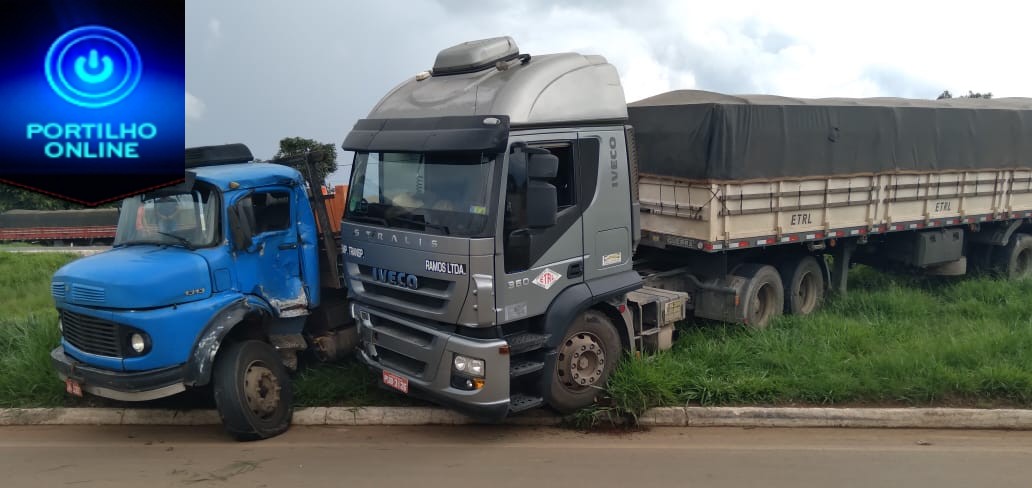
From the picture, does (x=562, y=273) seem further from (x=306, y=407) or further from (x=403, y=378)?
(x=306, y=407)

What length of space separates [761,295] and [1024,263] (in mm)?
6363

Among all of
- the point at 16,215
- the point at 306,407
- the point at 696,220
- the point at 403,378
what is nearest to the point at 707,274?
the point at 696,220

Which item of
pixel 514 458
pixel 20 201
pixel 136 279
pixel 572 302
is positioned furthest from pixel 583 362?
pixel 20 201

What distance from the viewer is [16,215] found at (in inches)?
947

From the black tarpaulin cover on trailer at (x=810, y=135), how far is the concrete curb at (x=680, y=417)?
108 inches

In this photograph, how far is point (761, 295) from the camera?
8.74 m

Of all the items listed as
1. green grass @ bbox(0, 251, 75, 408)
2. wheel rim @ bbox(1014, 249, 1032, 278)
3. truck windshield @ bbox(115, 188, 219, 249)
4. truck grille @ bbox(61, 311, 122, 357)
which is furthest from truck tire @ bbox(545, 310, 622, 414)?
wheel rim @ bbox(1014, 249, 1032, 278)

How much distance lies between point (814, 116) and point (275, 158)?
20.7 ft

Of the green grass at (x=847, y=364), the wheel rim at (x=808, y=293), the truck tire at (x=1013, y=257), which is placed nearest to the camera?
the green grass at (x=847, y=364)

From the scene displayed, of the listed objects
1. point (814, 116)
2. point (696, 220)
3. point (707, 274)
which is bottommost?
point (707, 274)

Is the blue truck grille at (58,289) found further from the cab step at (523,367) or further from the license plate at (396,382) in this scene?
the cab step at (523,367)

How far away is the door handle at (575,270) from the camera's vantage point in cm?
604

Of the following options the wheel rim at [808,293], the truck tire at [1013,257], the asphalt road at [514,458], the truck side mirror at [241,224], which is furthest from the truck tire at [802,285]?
the truck side mirror at [241,224]

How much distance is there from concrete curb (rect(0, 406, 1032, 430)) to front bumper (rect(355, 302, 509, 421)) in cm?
50
